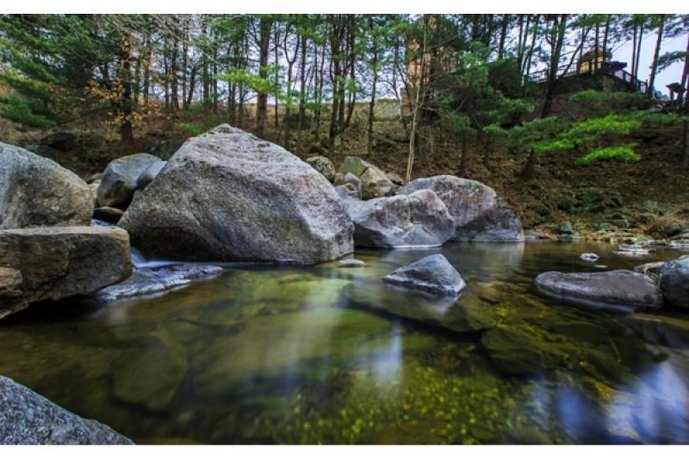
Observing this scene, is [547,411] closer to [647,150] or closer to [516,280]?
[516,280]

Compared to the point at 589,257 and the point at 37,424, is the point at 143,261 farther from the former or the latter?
the point at 589,257

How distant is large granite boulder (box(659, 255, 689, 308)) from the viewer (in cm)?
333

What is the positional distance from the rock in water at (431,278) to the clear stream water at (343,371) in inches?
16.0

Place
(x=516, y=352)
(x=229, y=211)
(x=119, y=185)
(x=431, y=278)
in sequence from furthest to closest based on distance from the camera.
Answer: (x=119, y=185) → (x=229, y=211) → (x=431, y=278) → (x=516, y=352)

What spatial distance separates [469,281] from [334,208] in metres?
2.35

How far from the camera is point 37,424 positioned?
1.33 m

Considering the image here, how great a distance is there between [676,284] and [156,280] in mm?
5164

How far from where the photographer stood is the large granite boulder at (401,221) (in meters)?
7.19

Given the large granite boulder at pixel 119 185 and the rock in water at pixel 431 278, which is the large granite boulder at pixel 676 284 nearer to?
the rock in water at pixel 431 278

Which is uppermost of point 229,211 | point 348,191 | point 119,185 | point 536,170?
point 536,170

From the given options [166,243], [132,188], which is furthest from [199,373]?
[132,188]

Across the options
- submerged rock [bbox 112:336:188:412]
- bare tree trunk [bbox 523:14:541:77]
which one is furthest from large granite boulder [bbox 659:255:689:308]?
bare tree trunk [bbox 523:14:541:77]

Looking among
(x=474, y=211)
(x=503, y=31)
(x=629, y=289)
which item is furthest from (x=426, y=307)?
(x=503, y=31)

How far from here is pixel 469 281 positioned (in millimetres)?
4457
